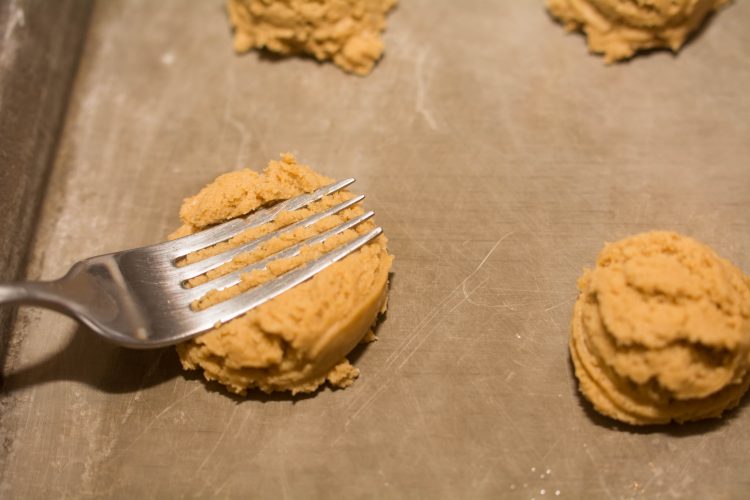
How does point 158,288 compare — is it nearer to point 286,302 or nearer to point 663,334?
point 286,302

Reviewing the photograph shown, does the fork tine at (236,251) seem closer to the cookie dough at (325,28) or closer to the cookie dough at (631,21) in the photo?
the cookie dough at (325,28)

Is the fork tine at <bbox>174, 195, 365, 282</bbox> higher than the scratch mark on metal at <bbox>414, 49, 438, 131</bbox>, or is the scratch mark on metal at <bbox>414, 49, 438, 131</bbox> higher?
the scratch mark on metal at <bbox>414, 49, 438, 131</bbox>

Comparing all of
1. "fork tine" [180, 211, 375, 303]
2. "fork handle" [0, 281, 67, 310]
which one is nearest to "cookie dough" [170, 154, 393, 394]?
"fork tine" [180, 211, 375, 303]

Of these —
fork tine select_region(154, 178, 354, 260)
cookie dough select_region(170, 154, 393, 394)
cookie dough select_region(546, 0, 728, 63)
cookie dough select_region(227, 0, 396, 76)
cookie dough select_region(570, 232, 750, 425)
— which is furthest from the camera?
cookie dough select_region(227, 0, 396, 76)

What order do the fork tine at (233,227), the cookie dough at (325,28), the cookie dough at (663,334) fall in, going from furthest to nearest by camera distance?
1. the cookie dough at (325,28)
2. the fork tine at (233,227)
3. the cookie dough at (663,334)

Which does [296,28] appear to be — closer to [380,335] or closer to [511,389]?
[380,335]

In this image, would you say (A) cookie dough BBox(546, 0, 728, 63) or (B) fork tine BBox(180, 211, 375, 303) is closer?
(B) fork tine BBox(180, 211, 375, 303)

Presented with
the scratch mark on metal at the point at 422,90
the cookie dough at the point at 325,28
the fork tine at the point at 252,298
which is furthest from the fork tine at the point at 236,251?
the cookie dough at the point at 325,28

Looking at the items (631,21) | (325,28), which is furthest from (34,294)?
(631,21)

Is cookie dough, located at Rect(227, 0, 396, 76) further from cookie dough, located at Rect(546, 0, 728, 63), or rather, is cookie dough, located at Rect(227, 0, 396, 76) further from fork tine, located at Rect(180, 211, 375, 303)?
fork tine, located at Rect(180, 211, 375, 303)
